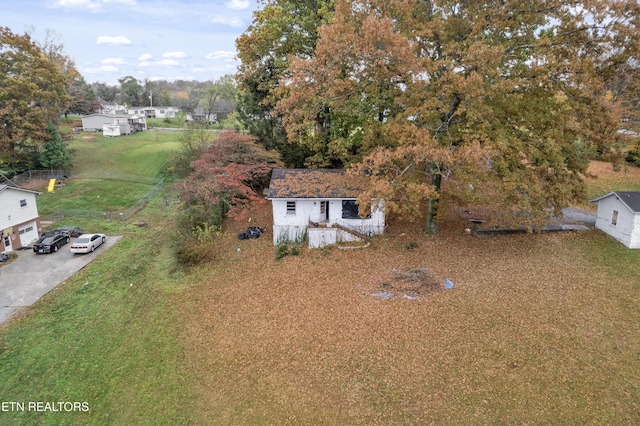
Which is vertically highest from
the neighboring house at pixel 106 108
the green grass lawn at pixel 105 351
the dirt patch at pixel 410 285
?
the neighboring house at pixel 106 108

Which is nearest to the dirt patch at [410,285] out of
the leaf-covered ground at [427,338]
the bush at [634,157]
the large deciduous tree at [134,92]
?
the leaf-covered ground at [427,338]

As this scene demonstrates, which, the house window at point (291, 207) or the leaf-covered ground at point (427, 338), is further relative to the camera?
the house window at point (291, 207)

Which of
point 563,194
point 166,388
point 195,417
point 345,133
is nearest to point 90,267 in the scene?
point 166,388

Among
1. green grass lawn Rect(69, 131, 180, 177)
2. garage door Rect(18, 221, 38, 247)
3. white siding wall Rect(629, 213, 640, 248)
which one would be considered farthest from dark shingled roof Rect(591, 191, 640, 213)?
green grass lawn Rect(69, 131, 180, 177)

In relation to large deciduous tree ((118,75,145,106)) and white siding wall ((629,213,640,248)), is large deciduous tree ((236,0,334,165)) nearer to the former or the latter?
white siding wall ((629,213,640,248))

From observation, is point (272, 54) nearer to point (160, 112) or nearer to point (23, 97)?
point (23, 97)

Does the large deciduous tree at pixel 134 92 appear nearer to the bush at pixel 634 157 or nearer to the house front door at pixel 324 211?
the house front door at pixel 324 211

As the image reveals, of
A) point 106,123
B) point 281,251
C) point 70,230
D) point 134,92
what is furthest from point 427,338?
point 134,92

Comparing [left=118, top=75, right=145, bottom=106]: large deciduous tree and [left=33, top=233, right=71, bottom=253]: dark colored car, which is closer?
[left=33, top=233, right=71, bottom=253]: dark colored car
